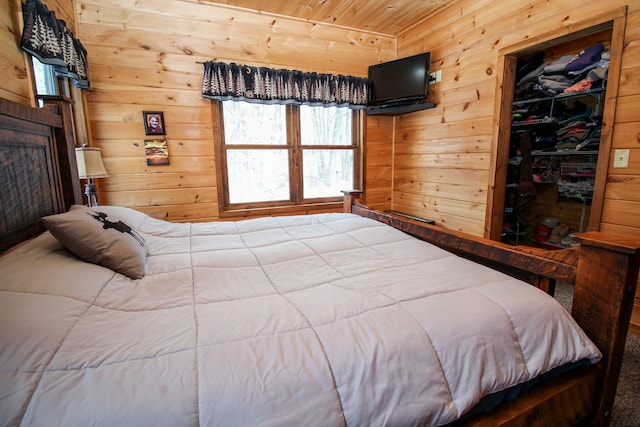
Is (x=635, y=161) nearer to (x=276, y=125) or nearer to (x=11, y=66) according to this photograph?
(x=276, y=125)

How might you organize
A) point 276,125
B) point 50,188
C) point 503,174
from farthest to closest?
point 276,125 < point 503,174 < point 50,188

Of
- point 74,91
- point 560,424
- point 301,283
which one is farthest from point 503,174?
point 74,91

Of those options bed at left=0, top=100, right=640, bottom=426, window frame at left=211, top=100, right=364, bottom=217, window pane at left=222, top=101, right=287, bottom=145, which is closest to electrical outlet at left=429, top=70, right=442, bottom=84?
window frame at left=211, top=100, right=364, bottom=217

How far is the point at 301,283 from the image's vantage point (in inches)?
47.9

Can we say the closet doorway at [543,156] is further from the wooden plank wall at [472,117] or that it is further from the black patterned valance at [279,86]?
the black patterned valance at [279,86]

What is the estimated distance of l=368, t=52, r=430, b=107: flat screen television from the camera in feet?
10.7

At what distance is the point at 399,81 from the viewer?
3.43 metres

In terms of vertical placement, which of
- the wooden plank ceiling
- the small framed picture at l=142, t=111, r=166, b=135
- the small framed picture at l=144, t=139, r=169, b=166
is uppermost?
the wooden plank ceiling

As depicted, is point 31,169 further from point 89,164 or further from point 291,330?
point 291,330

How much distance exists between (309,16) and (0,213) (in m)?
3.24

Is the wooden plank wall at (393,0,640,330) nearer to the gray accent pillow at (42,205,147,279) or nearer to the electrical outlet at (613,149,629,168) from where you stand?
the electrical outlet at (613,149,629,168)

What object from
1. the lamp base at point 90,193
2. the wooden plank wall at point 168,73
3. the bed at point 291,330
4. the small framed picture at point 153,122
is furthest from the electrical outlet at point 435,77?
the lamp base at point 90,193

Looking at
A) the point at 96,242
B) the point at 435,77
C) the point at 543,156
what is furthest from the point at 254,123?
the point at 543,156

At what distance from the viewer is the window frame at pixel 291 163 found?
129 inches
